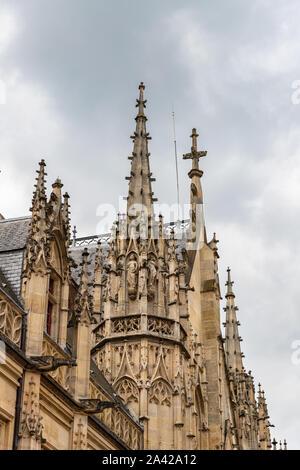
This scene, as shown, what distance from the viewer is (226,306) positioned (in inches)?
2282

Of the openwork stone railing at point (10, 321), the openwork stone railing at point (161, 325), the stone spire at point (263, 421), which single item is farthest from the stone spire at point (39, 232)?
the stone spire at point (263, 421)

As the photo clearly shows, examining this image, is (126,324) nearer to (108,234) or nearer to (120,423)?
(120,423)

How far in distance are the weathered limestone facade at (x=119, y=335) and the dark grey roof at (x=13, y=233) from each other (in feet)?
0.19

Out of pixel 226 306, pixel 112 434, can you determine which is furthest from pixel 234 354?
pixel 112 434

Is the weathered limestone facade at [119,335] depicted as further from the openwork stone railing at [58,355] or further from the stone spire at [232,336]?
the stone spire at [232,336]

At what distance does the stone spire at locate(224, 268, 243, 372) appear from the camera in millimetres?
54344

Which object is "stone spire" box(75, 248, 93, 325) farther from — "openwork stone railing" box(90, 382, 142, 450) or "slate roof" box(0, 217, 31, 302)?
"slate roof" box(0, 217, 31, 302)

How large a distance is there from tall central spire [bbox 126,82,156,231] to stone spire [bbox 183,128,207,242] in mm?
6751

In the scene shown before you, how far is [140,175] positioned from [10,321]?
14845 millimetres

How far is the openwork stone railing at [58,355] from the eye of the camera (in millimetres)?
21906

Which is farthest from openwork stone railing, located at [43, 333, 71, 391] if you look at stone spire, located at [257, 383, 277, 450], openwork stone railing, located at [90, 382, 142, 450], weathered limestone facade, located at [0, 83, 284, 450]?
stone spire, located at [257, 383, 277, 450]

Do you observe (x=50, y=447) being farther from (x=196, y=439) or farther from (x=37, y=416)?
(x=196, y=439)

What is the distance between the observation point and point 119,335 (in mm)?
30125

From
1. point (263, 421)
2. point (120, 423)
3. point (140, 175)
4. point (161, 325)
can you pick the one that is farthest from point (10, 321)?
point (263, 421)
